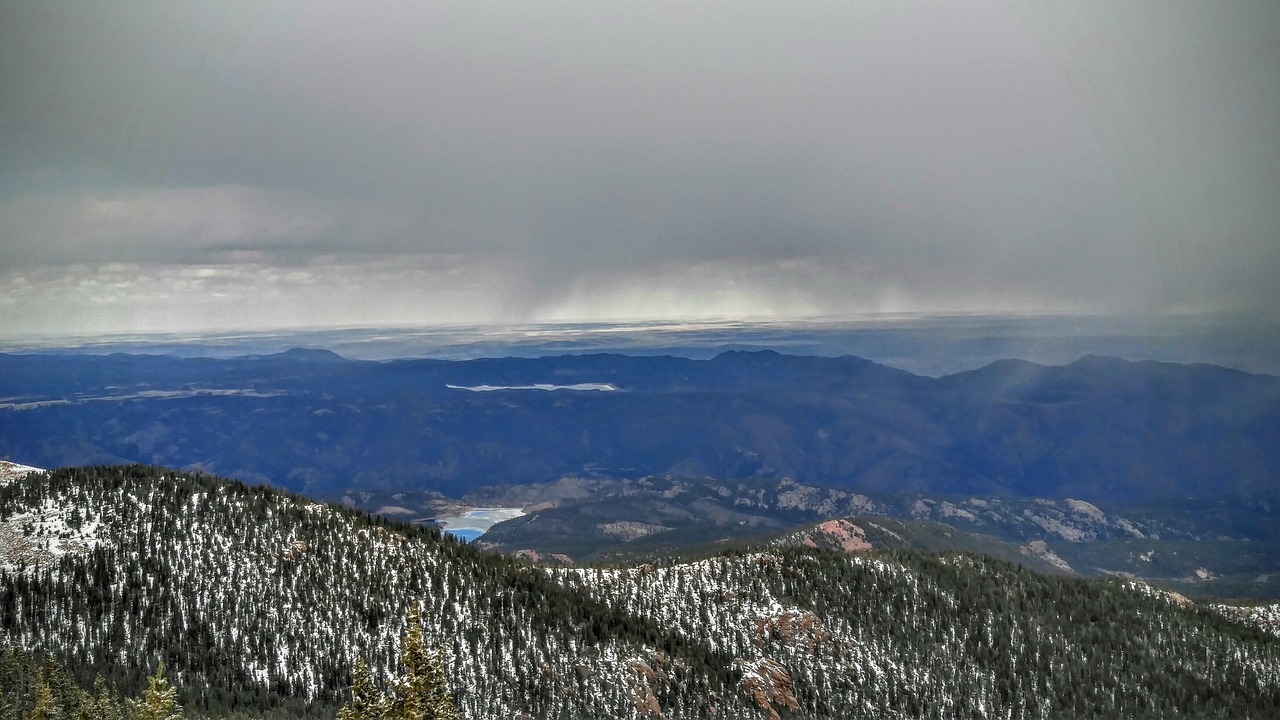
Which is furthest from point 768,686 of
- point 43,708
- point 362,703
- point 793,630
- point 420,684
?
point 420,684

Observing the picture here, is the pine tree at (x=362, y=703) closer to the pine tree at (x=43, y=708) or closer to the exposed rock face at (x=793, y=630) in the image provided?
the pine tree at (x=43, y=708)

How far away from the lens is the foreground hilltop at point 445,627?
139875 millimetres

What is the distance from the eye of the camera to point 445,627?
15675cm

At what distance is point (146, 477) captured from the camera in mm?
175125

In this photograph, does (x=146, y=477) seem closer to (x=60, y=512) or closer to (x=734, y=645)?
(x=60, y=512)

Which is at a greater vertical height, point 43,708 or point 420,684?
point 420,684

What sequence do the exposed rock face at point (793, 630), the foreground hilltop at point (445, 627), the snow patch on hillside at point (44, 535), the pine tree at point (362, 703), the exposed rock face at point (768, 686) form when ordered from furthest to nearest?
1. the exposed rock face at point (793, 630)
2. the exposed rock face at point (768, 686)
3. the snow patch on hillside at point (44, 535)
4. the foreground hilltop at point (445, 627)
5. the pine tree at point (362, 703)

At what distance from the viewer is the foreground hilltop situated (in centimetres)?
13988

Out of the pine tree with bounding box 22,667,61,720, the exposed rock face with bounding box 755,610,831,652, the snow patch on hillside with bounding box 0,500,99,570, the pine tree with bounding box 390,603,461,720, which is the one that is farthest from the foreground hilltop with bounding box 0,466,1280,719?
the pine tree with bounding box 390,603,461,720

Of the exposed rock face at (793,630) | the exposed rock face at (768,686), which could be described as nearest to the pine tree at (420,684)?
the exposed rock face at (768,686)

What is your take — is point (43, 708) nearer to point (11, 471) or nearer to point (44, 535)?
point (44, 535)

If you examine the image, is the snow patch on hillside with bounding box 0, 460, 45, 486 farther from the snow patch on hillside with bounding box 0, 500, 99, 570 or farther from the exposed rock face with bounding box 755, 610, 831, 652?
the exposed rock face with bounding box 755, 610, 831, 652

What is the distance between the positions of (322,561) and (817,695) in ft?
285

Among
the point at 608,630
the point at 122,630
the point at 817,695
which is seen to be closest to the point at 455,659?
the point at 608,630
